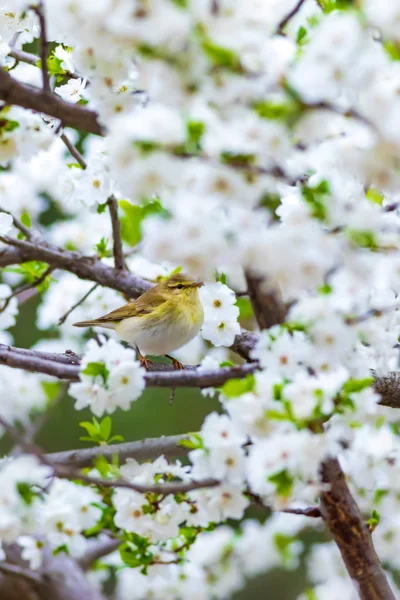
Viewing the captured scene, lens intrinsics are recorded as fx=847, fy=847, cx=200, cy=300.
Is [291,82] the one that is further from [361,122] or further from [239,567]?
[239,567]

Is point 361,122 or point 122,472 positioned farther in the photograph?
point 122,472

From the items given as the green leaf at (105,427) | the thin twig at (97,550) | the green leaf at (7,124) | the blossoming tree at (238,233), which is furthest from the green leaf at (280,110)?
the thin twig at (97,550)

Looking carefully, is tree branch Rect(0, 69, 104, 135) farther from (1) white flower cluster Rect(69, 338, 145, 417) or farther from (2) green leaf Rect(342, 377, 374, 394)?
(2) green leaf Rect(342, 377, 374, 394)

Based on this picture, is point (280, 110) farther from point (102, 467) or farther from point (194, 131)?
point (102, 467)

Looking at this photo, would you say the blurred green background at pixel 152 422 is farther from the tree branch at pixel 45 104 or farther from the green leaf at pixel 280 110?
the green leaf at pixel 280 110

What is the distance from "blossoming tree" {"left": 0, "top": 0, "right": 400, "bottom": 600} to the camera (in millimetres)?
1140

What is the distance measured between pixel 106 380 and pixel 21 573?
1.38 m

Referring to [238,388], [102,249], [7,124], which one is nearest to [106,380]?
[238,388]

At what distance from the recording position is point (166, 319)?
271 centimetres

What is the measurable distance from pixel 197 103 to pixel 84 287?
2333 mm

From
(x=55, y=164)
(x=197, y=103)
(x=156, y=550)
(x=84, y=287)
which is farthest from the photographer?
(x=55, y=164)

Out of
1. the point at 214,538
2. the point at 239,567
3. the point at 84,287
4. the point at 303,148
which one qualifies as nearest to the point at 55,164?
the point at 84,287

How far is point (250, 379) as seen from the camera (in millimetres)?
1399

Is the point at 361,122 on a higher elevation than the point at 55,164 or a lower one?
higher
